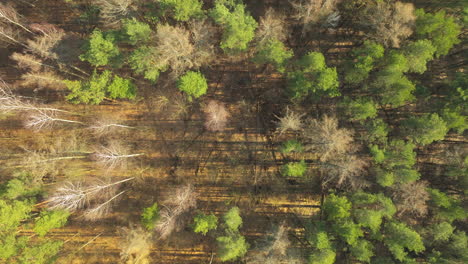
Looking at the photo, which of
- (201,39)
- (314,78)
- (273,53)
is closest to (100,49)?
(201,39)

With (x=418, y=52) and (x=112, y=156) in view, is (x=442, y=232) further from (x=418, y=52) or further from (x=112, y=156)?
(x=112, y=156)

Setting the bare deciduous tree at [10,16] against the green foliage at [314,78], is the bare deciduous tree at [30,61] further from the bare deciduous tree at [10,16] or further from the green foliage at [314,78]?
the green foliage at [314,78]

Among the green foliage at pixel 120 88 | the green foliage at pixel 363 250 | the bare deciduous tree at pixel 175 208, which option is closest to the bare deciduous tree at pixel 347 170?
the green foliage at pixel 363 250

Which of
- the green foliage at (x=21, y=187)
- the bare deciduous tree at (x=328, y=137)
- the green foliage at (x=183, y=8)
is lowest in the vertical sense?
the green foliage at (x=21, y=187)

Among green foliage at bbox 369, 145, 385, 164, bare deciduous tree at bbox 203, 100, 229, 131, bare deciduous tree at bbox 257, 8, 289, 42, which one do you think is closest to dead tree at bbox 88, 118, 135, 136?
bare deciduous tree at bbox 203, 100, 229, 131

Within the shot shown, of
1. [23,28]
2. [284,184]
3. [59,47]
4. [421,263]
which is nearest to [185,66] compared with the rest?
[59,47]

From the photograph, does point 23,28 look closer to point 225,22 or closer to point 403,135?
point 225,22

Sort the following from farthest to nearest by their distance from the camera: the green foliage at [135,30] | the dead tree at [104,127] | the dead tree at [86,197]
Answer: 1. the dead tree at [104,127]
2. the dead tree at [86,197]
3. the green foliage at [135,30]

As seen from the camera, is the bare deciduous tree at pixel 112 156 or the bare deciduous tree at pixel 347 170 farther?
the bare deciduous tree at pixel 112 156
